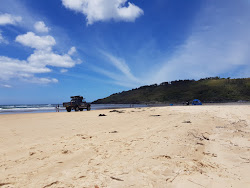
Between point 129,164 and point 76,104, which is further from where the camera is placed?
point 76,104

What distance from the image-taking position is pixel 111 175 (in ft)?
9.52

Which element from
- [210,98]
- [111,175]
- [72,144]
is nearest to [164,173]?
[111,175]

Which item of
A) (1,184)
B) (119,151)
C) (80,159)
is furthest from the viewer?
(119,151)

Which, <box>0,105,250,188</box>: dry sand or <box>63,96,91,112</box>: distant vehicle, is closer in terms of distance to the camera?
<box>0,105,250,188</box>: dry sand

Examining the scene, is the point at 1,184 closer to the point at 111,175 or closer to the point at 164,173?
the point at 111,175

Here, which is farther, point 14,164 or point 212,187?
point 14,164

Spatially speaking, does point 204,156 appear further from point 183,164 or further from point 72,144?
point 72,144

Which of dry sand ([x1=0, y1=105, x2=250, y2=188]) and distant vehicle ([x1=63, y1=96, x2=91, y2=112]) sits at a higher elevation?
distant vehicle ([x1=63, y1=96, x2=91, y2=112])

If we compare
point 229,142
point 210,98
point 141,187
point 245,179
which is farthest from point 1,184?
point 210,98

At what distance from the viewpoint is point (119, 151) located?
4301 millimetres

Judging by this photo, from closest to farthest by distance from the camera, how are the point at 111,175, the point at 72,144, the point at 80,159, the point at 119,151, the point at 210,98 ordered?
1. the point at 111,175
2. the point at 80,159
3. the point at 119,151
4. the point at 72,144
5. the point at 210,98

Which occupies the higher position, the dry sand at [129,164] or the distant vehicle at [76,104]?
the distant vehicle at [76,104]

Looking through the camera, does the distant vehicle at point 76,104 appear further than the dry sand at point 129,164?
Yes

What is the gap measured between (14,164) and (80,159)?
4.68 feet
